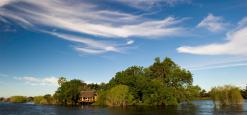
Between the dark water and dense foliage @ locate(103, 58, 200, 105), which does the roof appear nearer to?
dense foliage @ locate(103, 58, 200, 105)

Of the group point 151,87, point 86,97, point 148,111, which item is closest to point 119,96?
point 151,87

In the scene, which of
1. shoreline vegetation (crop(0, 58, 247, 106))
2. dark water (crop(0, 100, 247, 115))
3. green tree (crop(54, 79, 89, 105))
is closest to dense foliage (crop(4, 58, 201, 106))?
shoreline vegetation (crop(0, 58, 247, 106))

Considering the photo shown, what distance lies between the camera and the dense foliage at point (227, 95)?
82.1 metres

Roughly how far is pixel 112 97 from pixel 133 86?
8601 millimetres

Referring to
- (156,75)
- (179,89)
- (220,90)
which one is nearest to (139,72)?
(156,75)

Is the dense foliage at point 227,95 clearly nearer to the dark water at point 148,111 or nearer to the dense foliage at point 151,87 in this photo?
the dark water at point 148,111

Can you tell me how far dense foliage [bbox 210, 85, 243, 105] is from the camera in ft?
269

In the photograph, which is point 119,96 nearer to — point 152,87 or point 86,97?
point 152,87

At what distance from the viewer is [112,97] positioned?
4021 inches

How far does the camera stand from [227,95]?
272 feet

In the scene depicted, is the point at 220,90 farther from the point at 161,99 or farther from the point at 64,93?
the point at 64,93

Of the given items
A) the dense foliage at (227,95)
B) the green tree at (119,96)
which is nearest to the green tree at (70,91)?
the green tree at (119,96)

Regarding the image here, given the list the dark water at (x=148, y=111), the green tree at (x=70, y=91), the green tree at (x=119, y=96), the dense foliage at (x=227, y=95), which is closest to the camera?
the dark water at (x=148, y=111)

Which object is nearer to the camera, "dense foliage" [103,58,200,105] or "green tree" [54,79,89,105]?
"dense foliage" [103,58,200,105]
